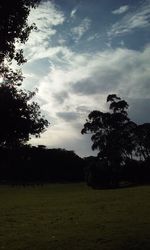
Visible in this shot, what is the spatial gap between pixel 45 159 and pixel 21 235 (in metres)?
94.7

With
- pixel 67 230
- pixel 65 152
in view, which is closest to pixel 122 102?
pixel 65 152

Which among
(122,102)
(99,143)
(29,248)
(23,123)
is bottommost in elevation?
(29,248)

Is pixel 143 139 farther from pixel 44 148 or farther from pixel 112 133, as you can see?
pixel 44 148

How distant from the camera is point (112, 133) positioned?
4001 inches

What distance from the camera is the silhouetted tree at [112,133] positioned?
100 metres

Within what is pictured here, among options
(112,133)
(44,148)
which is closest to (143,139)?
(112,133)

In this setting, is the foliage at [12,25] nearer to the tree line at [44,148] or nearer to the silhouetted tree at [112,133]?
the tree line at [44,148]

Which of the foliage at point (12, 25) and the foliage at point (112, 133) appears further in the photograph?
the foliage at point (112, 133)

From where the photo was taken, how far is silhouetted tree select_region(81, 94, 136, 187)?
3957 inches

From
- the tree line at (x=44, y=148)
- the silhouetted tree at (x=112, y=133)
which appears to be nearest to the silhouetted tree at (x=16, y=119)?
the tree line at (x=44, y=148)

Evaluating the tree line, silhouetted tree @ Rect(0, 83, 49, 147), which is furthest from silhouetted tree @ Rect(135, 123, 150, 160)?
silhouetted tree @ Rect(0, 83, 49, 147)

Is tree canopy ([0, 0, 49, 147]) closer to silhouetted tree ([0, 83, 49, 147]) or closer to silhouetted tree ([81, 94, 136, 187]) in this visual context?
silhouetted tree ([0, 83, 49, 147])

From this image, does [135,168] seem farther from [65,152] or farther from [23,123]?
[23,123]

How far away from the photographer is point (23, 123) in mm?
21438
